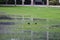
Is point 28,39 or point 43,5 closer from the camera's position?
point 28,39

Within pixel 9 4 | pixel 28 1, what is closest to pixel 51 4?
pixel 28 1

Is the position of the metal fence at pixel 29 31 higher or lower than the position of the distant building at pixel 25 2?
higher

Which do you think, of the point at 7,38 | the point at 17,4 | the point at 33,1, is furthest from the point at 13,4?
the point at 7,38

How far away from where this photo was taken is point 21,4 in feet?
147

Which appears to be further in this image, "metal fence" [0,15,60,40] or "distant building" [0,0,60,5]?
"distant building" [0,0,60,5]

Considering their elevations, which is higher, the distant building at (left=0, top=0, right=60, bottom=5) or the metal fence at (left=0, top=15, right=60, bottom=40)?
the metal fence at (left=0, top=15, right=60, bottom=40)

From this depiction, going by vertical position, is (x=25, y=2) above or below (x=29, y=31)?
below

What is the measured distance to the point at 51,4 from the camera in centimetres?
4412

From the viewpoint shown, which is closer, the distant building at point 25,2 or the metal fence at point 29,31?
the metal fence at point 29,31

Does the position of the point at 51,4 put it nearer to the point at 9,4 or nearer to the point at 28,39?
the point at 9,4

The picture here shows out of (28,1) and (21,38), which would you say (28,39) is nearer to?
(21,38)

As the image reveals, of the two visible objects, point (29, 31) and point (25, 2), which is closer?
point (29, 31)

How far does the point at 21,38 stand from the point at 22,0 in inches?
1356

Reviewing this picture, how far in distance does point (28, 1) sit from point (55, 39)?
3471 cm
